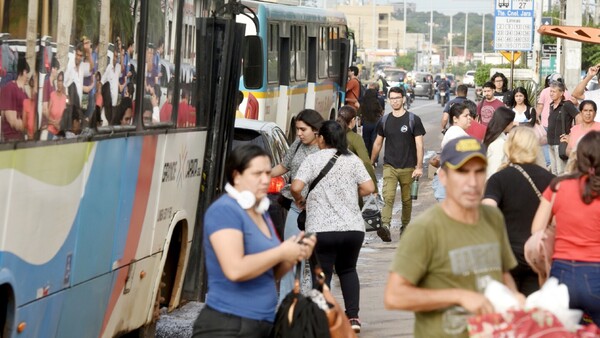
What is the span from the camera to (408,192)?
16.5 meters

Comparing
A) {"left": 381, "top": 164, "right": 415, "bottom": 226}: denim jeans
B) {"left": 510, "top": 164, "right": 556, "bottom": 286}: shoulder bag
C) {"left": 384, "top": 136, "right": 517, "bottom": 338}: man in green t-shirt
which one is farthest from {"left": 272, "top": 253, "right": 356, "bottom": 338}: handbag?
{"left": 381, "top": 164, "right": 415, "bottom": 226}: denim jeans

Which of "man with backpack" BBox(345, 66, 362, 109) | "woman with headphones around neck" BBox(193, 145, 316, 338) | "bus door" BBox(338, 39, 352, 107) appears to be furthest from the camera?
"bus door" BBox(338, 39, 352, 107)

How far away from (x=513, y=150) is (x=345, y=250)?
2.52 metres

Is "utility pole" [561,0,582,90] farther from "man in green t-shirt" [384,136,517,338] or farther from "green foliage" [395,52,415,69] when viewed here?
"green foliage" [395,52,415,69]

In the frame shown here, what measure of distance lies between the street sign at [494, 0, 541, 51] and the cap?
24.9 m

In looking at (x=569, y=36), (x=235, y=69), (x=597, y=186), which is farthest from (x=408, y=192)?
(x=597, y=186)

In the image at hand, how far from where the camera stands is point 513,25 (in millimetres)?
30500

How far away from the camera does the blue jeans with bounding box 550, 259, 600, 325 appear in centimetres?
732

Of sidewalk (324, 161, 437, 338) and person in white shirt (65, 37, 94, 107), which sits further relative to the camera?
sidewalk (324, 161, 437, 338)

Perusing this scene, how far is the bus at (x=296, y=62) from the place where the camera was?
23.0 metres

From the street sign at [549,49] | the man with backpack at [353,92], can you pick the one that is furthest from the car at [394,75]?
the man with backpack at [353,92]

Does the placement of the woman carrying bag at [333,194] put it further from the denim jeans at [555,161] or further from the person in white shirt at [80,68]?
the denim jeans at [555,161]

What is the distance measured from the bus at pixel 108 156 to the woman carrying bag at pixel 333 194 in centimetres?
86

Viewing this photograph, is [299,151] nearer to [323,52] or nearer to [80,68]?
[80,68]
